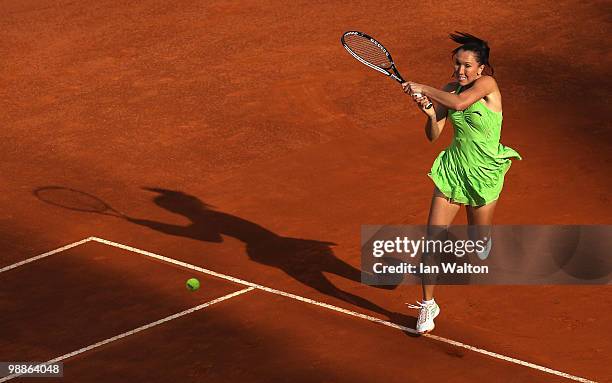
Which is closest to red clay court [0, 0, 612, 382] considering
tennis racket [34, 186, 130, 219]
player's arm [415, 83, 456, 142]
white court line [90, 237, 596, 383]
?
white court line [90, 237, 596, 383]

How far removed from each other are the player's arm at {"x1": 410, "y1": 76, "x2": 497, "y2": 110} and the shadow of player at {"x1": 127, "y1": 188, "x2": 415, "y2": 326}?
7.17 ft

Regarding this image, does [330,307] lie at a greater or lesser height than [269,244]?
lesser

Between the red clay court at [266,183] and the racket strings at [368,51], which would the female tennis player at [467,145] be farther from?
the racket strings at [368,51]

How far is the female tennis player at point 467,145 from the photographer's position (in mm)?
11508

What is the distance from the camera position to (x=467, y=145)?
38.9 feet

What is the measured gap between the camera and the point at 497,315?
12328mm

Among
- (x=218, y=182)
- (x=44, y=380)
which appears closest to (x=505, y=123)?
(x=218, y=182)

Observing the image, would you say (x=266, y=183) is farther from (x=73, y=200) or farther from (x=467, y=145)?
(x=467, y=145)

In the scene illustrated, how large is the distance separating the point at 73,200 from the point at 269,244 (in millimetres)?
2712

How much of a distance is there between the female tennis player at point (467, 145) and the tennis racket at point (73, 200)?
436 centimetres

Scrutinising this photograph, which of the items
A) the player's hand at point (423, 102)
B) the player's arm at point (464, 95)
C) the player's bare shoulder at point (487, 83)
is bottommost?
the player's hand at point (423, 102)

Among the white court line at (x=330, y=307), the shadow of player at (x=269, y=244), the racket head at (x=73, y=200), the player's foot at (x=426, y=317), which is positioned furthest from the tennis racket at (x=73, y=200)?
the player's foot at (x=426, y=317)

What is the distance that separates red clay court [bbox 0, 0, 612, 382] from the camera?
38.9ft

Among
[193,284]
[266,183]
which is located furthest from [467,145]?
[266,183]
